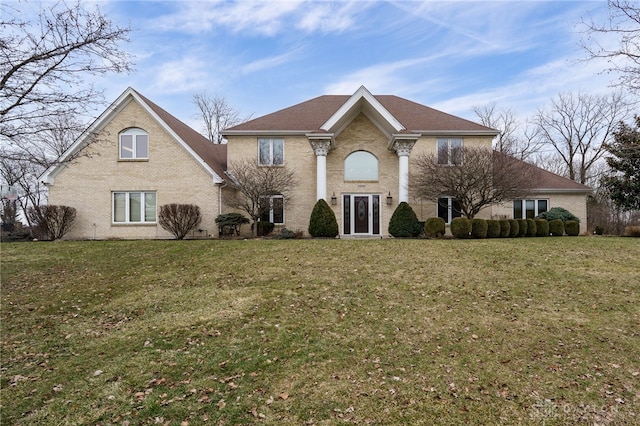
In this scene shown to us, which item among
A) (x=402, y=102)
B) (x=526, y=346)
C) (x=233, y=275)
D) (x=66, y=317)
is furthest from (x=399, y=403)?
(x=402, y=102)

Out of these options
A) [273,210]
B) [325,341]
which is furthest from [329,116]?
[325,341]

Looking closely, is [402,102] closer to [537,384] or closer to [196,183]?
[196,183]

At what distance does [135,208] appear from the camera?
17156 mm

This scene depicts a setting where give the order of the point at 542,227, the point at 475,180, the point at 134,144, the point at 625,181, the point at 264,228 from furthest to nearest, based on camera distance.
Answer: the point at 625,181
the point at 264,228
the point at 134,144
the point at 542,227
the point at 475,180

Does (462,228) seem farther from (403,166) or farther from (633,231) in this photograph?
(633,231)

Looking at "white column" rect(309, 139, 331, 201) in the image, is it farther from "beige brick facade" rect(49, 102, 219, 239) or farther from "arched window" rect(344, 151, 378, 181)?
"beige brick facade" rect(49, 102, 219, 239)

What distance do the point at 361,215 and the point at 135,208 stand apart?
11.7 metres

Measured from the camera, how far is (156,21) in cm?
1057

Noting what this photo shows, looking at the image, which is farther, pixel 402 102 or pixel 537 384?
pixel 402 102

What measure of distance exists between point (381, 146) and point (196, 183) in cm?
1002

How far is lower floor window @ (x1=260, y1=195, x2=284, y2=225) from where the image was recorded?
645 inches

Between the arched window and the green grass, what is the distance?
8740 mm

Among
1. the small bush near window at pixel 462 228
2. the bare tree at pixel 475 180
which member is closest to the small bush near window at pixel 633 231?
the bare tree at pixel 475 180

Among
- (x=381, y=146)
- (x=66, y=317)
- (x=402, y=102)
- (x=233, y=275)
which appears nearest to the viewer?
(x=66, y=317)
